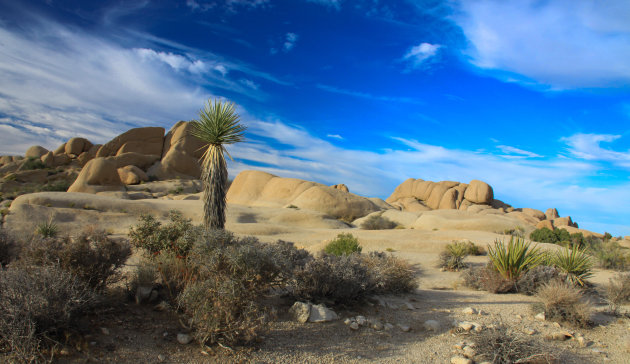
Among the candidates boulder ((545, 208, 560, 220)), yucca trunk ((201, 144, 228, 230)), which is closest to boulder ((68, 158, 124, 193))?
yucca trunk ((201, 144, 228, 230))

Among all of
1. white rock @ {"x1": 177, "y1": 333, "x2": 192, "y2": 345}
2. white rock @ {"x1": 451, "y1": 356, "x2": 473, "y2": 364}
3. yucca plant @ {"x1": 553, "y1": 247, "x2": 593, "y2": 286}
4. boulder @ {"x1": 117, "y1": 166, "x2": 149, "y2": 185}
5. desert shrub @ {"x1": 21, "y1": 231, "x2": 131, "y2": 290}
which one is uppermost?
boulder @ {"x1": 117, "y1": 166, "x2": 149, "y2": 185}

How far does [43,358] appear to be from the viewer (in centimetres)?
405

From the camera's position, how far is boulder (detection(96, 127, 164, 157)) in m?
57.8

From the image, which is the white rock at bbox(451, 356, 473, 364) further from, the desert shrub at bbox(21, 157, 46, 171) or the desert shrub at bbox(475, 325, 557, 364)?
the desert shrub at bbox(21, 157, 46, 171)

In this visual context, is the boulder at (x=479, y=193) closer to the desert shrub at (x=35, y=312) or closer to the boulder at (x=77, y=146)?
the desert shrub at (x=35, y=312)

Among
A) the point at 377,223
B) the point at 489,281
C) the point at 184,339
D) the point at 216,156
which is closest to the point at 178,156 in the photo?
the point at 377,223

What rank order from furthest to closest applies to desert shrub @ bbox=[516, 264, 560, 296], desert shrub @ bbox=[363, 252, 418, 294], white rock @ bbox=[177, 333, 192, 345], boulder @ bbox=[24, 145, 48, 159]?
1. boulder @ bbox=[24, 145, 48, 159]
2. desert shrub @ bbox=[516, 264, 560, 296]
3. desert shrub @ bbox=[363, 252, 418, 294]
4. white rock @ bbox=[177, 333, 192, 345]

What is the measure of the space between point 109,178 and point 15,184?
57.5 ft

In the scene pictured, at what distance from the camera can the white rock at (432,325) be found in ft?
21.3

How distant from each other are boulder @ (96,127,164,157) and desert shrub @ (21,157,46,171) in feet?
30.7

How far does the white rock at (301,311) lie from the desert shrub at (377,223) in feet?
88.5

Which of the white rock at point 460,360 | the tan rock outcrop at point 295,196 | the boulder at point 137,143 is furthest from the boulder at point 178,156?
the white rock at point 460,360

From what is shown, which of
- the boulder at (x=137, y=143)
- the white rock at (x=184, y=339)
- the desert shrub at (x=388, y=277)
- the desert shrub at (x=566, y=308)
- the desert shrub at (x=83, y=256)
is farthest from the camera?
the boulder at (x=137, y=143)

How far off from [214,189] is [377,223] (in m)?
24.3
